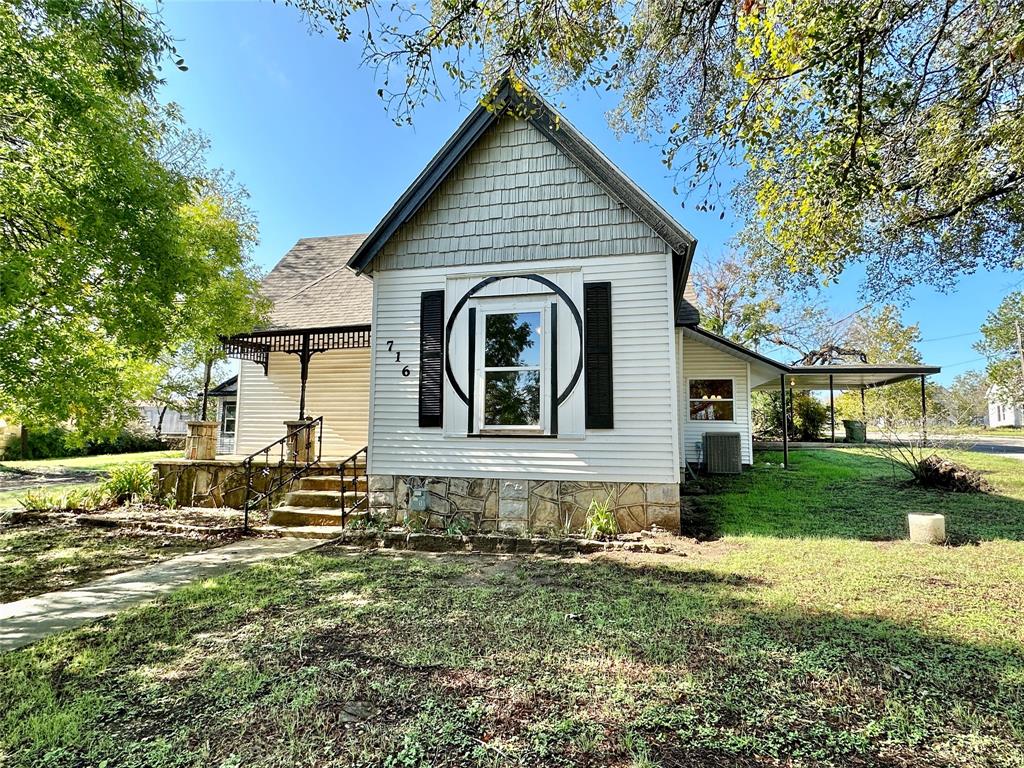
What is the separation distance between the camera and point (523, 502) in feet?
23.1

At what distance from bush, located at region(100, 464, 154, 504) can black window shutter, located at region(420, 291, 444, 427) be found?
589 cm

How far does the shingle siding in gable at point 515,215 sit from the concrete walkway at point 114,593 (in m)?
4.58

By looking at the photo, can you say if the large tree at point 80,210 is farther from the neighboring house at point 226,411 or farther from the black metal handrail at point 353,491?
the neighboring house at point 226,411

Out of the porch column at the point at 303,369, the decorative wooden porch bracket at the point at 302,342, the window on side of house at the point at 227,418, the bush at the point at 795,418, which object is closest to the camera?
the decorative wooden porch bracket at the point at 302,342

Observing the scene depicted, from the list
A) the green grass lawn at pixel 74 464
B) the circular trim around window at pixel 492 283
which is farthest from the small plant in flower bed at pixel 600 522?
the green grass lawn at pixel 74 464

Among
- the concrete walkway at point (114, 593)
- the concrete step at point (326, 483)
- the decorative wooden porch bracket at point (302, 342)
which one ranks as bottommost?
the concrete walkway at point (114, 593)

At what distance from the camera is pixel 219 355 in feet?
34.8

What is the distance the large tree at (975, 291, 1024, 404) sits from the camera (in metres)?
36.1

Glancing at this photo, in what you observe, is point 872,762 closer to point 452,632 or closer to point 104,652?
point 452,632

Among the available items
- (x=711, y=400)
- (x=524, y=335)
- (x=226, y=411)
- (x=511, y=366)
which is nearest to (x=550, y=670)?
(x=511, y=366)

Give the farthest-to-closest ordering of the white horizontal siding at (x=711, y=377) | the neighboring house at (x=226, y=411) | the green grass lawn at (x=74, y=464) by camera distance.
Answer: the green grass lawn at (x=74, y=464) < the neighboring house at (x=226, y=411) < the white horizontal siding at (x=711, y=377)

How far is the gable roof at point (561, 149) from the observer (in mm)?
6590

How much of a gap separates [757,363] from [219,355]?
1318cm

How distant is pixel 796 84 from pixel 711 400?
33.3 ft
